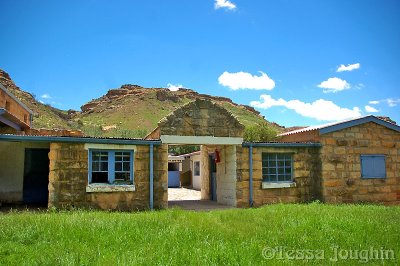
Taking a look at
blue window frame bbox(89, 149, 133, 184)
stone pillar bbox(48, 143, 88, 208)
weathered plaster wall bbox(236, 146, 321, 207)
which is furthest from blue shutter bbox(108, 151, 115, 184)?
weathered plaster wall bbox(236, 146, 321, 207)

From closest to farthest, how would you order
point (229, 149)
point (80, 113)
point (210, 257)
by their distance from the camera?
point (210, 257) < point (229, 149) < point (80, 113)

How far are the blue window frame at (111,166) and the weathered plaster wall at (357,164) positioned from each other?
7860 millimetres

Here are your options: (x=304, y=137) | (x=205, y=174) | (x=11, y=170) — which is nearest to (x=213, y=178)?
(x=205, y=174)

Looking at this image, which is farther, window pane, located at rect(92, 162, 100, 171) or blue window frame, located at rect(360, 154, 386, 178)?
blue window frame, located at rect(360, 154, 386, 178)

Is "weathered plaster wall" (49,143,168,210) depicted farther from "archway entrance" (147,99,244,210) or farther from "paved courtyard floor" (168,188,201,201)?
"paved courtyard floor" (168,188,201,201)

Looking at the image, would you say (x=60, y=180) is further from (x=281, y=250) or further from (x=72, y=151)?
(x=281, y=250)

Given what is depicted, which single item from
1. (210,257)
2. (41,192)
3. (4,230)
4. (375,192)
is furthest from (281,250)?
(41,192)

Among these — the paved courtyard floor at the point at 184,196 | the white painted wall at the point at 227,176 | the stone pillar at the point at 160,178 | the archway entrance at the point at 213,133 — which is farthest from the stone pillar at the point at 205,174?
the stone pillar at the point at 160,178

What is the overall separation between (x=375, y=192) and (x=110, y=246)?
12361 millimetres

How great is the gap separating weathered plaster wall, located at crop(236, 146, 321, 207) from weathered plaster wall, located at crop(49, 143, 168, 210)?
9.95 feet

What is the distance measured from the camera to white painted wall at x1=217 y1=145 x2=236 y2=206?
13.5 m

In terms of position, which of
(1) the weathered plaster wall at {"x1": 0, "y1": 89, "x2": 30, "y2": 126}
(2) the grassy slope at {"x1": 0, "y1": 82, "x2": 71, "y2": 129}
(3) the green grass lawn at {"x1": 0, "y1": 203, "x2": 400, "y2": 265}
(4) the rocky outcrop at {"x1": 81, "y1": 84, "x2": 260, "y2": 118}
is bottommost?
(3) the green grass lawn at {"x1": 0, "y1": 203, "x2": 400, "y2": 265}

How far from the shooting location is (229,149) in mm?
13938

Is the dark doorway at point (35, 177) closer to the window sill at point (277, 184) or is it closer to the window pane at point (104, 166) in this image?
the window pane at point (104, 166)
